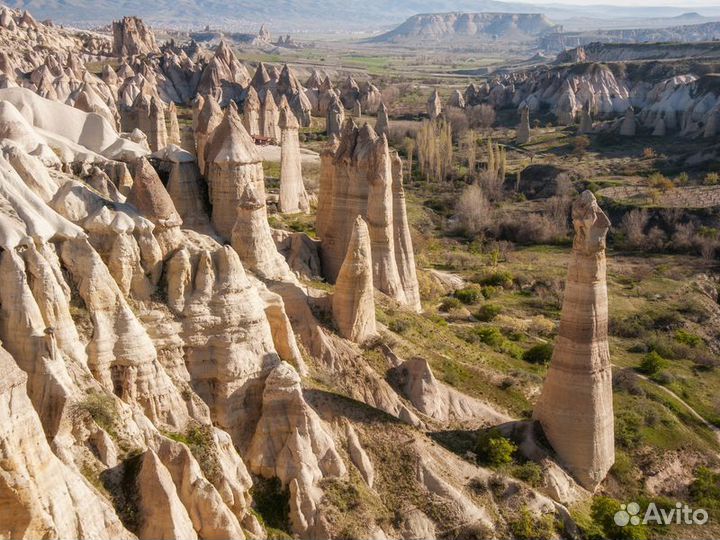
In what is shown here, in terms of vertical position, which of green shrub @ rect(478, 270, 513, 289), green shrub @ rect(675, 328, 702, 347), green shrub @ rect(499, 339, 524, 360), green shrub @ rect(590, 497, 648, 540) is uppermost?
green shrub @ rect(590, 497, 648, 540)

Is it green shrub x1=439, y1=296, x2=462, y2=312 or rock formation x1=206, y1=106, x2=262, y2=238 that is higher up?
rock formation x1=206, y1=106, x2=262, y2=238

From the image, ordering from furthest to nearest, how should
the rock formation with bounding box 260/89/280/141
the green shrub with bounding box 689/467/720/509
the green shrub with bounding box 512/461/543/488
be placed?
the rock formation with bounding box 260/89/280/141
the green shrub with bounding box 689/467/720/509
the green shrub with bounding box 512/461/543/488

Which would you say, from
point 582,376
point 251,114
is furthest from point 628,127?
point 582,376

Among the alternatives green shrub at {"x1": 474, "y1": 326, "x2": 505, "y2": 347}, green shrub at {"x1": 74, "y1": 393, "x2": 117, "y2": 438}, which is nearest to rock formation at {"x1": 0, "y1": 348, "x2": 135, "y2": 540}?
green shrub at {"x1": 74, "y1": 393, "x2": 117, "y2": 438}

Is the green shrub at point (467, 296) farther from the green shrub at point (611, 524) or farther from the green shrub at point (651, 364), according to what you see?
the green shrub at point (611, 524)

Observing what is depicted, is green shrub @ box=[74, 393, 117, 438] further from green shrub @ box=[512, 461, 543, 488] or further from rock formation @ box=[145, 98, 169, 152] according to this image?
rock formation @ box=[145, 98, 169, 152]

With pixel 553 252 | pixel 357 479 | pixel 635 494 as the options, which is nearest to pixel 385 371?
pixel 357 479

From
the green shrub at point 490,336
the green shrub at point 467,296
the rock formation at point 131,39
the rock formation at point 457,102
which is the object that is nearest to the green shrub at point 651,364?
the green shrub at point 490,336
